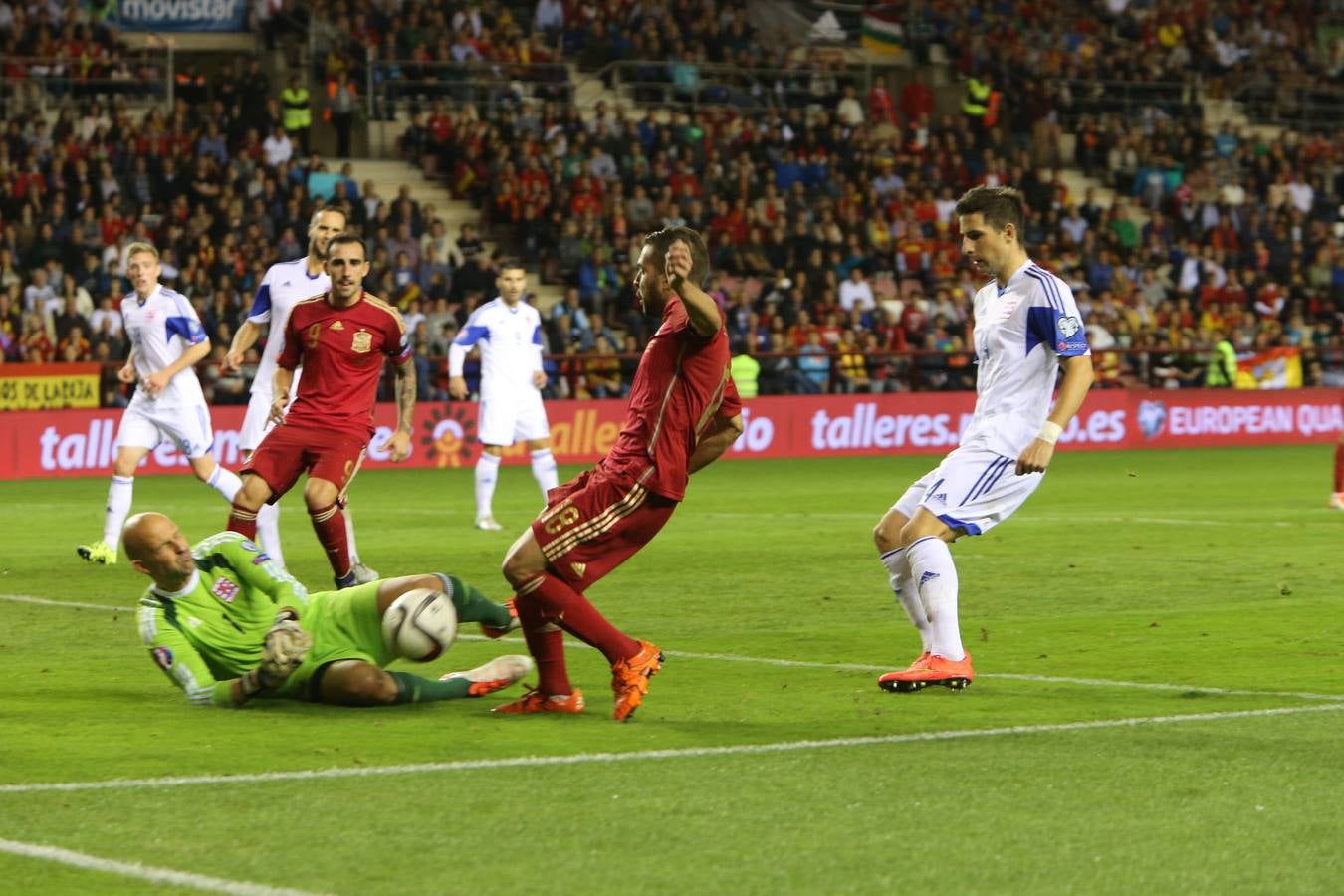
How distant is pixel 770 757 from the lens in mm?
7465

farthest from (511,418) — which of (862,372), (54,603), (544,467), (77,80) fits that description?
(77,80)

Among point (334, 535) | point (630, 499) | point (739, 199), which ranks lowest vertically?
point (334, 535)

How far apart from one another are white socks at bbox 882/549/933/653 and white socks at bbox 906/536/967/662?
13cm

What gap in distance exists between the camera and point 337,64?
3359cm

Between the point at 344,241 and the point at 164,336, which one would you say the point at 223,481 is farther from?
the point at 344,241

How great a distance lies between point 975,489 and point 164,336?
8270mm

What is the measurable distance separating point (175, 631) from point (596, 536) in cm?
167

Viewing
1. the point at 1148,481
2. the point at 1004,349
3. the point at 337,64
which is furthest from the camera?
the point at 337,64

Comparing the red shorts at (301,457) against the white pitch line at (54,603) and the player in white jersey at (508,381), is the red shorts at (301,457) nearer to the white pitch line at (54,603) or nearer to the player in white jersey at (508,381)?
the white pitch line at (54,603)

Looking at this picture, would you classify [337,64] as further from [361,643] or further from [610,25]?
[361,643]

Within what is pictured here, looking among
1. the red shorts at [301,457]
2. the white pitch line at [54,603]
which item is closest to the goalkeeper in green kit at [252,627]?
the red shorts at [301,457]

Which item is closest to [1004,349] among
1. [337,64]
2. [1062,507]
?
[1062,507]

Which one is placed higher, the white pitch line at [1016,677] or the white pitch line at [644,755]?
the white pitch line at [644,755]

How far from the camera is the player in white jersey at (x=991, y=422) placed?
8.95 metres
